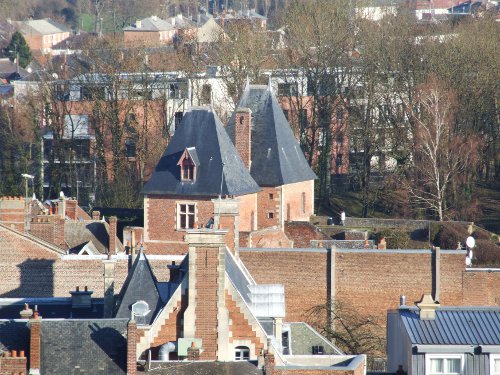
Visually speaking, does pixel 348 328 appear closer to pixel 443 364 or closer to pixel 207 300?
pixel 207 300

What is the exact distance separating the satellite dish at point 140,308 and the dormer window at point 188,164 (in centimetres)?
1822

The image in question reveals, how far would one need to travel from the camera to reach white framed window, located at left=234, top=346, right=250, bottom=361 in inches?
1243

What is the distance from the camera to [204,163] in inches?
2020

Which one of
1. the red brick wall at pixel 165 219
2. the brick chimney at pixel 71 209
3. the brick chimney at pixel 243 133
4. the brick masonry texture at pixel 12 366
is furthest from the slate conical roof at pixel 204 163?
the brick masonry texture at pixel 12 366

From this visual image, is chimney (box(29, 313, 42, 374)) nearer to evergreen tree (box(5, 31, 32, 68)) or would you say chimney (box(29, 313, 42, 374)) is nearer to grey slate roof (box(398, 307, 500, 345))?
grey slate roof (box(398, 307, 500, 345))

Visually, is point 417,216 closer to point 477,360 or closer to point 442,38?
point 442,38

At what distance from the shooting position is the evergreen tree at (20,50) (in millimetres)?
118062

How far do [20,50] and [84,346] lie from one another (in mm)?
91728

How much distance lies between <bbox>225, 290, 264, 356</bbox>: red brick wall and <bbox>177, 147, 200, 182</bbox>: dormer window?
1975 centimetres

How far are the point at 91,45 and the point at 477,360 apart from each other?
179 feet

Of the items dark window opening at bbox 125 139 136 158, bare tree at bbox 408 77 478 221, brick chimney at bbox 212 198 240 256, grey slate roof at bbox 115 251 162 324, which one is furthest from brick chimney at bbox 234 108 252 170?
dark window opening at bbox 125 139 136 158

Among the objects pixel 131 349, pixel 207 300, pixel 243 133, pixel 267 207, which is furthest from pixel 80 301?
pixel 243 133

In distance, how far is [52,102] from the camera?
7306 centimetres

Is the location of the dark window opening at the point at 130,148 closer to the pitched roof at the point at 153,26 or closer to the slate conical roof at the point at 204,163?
the slate conical roof at the point at 204,163
